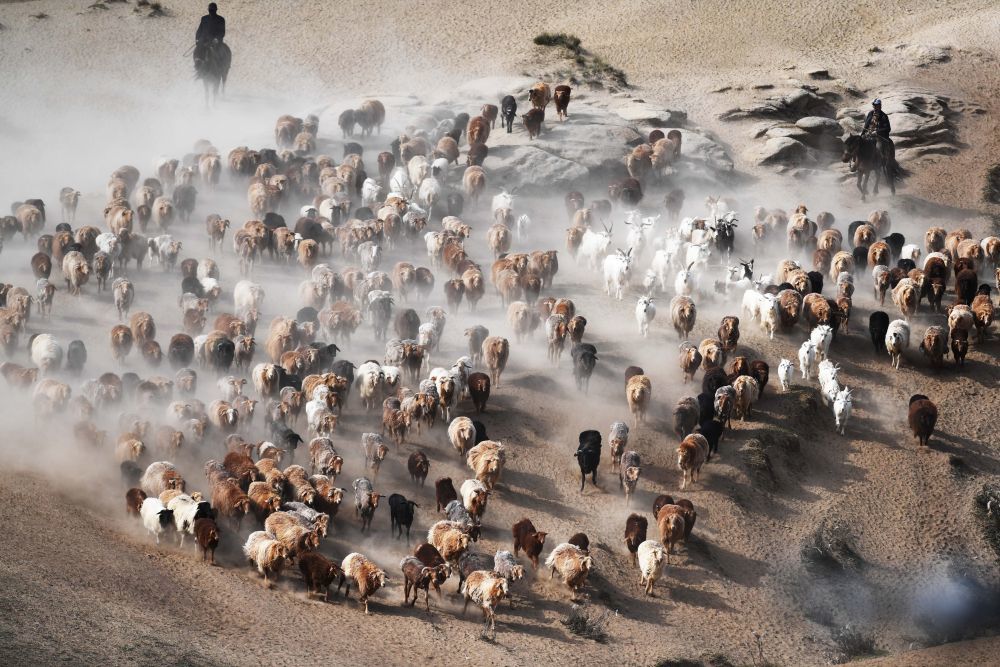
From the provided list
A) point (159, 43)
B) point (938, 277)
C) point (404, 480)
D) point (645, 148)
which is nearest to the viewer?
point (404, 480)

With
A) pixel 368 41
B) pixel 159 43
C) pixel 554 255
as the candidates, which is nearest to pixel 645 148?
pixel 554 255

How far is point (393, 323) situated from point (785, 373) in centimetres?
818

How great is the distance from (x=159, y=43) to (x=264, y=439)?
26.8 meters

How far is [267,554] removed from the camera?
17516 millimetres

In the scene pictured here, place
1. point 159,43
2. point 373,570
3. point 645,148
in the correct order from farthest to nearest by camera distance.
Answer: point 159,43
point 645,148
point 373,570

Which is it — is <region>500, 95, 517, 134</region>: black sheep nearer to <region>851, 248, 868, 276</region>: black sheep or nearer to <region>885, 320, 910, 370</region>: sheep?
<region>851, 248, 868, 276</region>: black sheep

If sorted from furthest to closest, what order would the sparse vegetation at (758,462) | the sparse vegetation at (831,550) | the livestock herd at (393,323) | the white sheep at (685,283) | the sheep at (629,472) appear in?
the white sheep at (685,283) → the sparse vegetation at (758,462) → the sheep at (629,472) → the sparse vegetation at (831,550) → the livestock herd at (393,323)

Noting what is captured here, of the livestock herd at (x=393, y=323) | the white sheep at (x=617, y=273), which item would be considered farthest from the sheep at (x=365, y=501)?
the white sheep at (x=617, y=273)

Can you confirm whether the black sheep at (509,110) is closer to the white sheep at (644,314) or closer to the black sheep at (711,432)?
the white sheep at (644,314)

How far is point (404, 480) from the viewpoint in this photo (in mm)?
20875

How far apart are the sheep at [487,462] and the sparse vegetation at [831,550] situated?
5.25 meters

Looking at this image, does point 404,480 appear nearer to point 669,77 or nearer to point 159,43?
point 669,77

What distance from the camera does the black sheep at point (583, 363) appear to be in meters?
23.7

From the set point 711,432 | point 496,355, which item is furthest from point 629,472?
point 496,355
